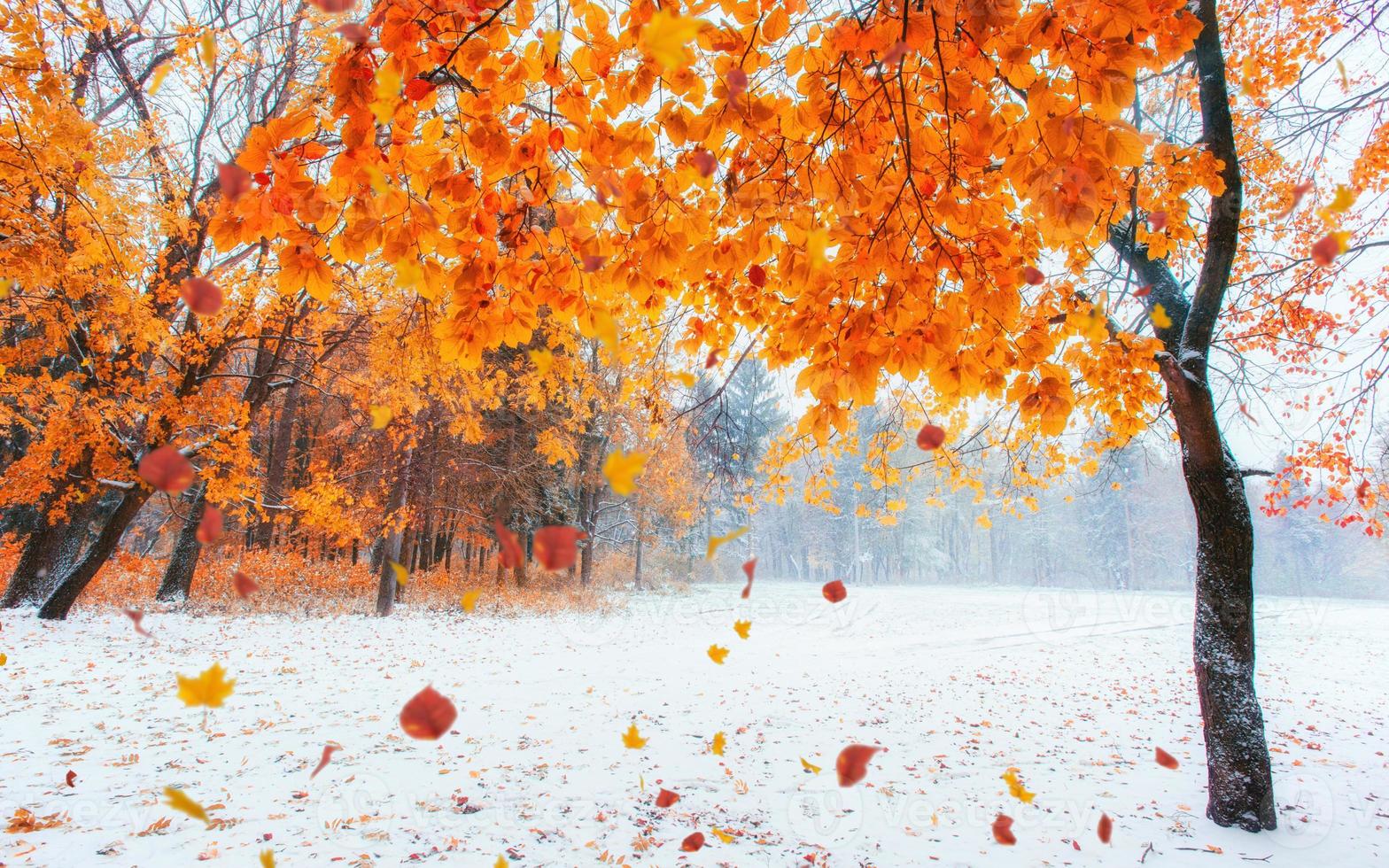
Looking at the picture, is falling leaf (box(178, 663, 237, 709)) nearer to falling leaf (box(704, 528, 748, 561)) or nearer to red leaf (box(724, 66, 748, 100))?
falling leaf (box(704, 528, 748, 561))

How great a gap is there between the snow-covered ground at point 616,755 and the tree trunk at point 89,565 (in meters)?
0.26

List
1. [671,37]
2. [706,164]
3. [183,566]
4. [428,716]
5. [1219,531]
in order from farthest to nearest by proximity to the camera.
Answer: [183,566]
[1219,531]
[706,164]
[428,716]
[671,37]

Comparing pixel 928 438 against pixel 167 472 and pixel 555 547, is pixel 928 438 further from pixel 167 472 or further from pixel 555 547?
pixel 167 472

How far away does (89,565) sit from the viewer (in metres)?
7.26

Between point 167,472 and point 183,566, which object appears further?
point 183,566

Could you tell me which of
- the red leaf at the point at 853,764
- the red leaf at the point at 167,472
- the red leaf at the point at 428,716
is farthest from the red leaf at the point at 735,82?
the red leaf at the point at 853,764

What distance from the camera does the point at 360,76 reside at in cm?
134

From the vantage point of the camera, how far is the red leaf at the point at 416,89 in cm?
143

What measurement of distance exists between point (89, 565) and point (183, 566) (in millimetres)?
2445

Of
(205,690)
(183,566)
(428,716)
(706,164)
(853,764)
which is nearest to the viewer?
(205,690)

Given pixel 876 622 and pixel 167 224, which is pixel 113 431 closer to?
pixel 167 224

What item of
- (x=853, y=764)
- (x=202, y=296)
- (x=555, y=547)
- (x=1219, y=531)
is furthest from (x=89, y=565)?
(x=1219, y=531)

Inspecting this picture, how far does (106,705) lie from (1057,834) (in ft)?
Result: 21.2

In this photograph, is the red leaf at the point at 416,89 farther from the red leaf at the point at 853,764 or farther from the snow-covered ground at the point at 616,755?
the snow-covered ground at the point at 616,755
